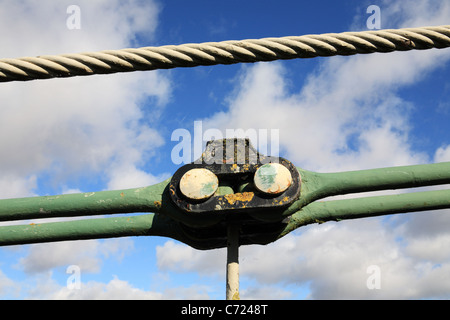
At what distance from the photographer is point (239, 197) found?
1.93 m

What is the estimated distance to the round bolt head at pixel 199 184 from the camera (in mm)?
1943

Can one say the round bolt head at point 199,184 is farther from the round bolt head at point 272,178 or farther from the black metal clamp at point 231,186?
the round bolt head at point 272,178

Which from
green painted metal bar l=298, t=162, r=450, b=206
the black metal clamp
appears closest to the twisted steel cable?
the black metal clamp

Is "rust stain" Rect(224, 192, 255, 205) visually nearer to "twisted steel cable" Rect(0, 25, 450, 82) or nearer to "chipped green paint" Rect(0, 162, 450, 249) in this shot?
"chipped green paint" Rect(0, 162, 450, 249)

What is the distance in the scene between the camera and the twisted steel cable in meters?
1.80

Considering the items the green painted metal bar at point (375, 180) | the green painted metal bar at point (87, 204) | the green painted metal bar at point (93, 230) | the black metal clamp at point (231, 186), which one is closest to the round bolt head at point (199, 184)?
the black metal clamp at point (231, 186)

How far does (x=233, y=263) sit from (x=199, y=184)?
33cm

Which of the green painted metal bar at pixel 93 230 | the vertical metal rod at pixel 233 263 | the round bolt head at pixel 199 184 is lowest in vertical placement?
the vertical metal rod at pixel 233 263

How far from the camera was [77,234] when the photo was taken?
2.19m

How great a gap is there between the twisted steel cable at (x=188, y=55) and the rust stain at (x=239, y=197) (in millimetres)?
506

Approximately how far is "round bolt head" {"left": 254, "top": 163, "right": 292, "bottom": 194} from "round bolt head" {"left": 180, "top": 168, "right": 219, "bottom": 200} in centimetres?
17

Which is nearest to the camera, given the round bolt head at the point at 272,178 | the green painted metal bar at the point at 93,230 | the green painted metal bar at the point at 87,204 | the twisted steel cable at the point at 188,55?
the twisted steel cable at the point at 188,55
